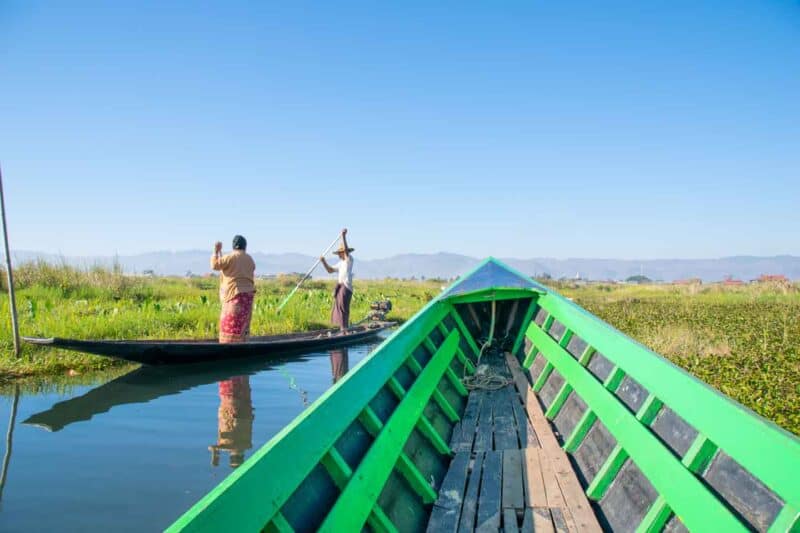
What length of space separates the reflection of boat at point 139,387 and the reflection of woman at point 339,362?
44.3 inches

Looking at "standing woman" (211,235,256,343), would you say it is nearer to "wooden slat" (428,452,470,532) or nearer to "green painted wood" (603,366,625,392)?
"wooden slat" (428,452,470,532)

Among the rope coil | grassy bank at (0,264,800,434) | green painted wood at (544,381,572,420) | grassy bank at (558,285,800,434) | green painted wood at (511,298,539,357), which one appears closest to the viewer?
green painted wood at (544,381,572,420)

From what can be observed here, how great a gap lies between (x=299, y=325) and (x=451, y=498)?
35.5 ft

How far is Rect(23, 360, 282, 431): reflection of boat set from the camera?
6.17 meters

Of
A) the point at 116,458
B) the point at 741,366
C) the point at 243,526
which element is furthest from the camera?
the point at 741,366

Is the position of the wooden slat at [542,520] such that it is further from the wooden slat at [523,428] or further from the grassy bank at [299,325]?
the grassy bank at [299,325]

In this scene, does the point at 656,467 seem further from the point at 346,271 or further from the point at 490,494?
the point at 346,271

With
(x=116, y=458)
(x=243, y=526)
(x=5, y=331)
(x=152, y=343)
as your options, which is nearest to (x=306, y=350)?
(x=152, y=343)

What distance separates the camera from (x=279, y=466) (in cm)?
169

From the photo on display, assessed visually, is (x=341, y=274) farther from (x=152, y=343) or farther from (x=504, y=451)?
(x=504, y=451)

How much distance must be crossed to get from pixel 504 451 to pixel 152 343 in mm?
5490

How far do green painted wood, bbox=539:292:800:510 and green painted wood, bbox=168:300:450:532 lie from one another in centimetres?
135

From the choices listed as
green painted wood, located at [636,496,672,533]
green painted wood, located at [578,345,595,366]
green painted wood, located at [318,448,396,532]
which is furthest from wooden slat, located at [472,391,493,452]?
green painted wood, located at [318,448,396,532]

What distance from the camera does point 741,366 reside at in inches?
328
